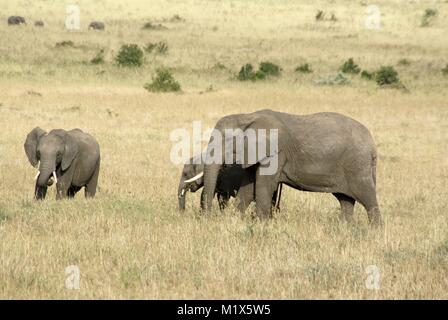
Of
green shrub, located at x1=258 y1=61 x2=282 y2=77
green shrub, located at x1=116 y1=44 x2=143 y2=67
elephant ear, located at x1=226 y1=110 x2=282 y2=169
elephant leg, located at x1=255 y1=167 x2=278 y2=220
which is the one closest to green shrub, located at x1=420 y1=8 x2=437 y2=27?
green shrub, located at x1=258 y1=61 x2=282 y2=77

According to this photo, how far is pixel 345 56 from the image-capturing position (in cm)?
4425

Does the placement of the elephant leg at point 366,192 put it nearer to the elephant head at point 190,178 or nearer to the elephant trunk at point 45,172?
the elephant head at point 190,178

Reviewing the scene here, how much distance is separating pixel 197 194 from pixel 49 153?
2.64 metres

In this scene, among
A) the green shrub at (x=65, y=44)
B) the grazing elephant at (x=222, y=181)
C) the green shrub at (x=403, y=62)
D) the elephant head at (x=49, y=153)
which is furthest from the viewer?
the green shrub at (x=65, y=44)

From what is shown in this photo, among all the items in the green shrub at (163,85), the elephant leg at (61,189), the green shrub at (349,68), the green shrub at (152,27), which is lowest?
the green shrub at (152,27)

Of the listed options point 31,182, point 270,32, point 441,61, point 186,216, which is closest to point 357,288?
point 186,216

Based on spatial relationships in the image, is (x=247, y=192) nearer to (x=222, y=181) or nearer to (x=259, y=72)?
(x=222, y=181)

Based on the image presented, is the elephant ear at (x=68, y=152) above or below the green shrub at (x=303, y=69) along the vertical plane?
above

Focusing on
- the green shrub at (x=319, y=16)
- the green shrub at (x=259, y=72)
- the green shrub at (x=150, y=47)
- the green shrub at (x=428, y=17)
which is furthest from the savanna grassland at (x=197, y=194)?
the green shrub at (x=319, y=16)

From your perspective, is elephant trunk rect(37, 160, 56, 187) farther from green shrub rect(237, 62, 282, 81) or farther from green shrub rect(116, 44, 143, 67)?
green shrub rect(116, 44, 143, 67)

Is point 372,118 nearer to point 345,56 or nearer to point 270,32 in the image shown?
point 345,56

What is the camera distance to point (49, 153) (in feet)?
40.9

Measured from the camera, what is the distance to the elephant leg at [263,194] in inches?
428

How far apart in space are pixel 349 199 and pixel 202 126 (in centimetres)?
1204
